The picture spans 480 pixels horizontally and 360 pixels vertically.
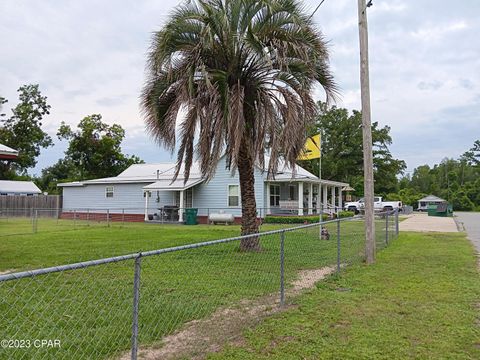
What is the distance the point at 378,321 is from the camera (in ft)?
18.6

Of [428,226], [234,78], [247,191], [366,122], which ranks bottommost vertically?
[428,226]

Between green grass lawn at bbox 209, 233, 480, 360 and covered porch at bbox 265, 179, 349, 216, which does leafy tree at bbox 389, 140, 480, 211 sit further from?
green grass lawn at bbox 209, 233, 480, 360

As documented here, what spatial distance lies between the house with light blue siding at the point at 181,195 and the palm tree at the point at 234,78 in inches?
549

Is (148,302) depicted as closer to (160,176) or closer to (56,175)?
(160,176)

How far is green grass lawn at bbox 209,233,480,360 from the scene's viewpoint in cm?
460

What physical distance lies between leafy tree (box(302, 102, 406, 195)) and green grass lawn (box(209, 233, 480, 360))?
45868 mm

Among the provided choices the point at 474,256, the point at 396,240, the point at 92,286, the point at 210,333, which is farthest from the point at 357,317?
the point at 396,240

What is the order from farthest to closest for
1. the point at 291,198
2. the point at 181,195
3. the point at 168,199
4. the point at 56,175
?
the point at 56,175 < the point at 291,198 < the point at 168,199 < the point at 181,195

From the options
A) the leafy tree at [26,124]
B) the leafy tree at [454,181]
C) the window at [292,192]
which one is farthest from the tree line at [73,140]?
the leafy tree at [454,181]

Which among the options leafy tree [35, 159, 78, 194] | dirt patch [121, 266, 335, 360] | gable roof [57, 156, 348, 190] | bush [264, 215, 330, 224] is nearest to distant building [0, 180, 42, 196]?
leafy tree [35, 159, 78, 194]

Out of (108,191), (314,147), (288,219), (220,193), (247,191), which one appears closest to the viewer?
(247,191)

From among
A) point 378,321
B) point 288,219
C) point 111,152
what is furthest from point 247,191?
point 111,152

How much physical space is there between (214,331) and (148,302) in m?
1.58

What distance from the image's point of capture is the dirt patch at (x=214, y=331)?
446 cm
